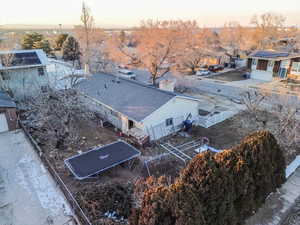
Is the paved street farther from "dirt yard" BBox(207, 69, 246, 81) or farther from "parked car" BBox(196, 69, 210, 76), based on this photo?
"parked car" BBox(196, 69, 210, 76)

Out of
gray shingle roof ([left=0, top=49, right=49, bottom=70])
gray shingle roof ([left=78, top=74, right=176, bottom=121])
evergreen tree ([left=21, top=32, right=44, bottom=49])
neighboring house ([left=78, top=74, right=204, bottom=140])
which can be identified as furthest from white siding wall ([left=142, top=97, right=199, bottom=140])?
evergreen tree ([left=21, top=32, right=44, bottom=49])

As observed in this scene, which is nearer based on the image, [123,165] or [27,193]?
[27,193]

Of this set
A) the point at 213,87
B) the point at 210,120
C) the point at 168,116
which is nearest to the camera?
the point at 168,116

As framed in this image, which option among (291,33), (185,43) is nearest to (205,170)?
(185,43)

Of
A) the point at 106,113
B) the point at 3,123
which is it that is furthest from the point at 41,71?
the point at 106,113

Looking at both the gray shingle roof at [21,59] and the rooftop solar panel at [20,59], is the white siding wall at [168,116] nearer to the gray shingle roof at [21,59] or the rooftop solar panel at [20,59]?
the gray shingle roof at [21,59]

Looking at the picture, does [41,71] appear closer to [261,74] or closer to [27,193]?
[27,193]
